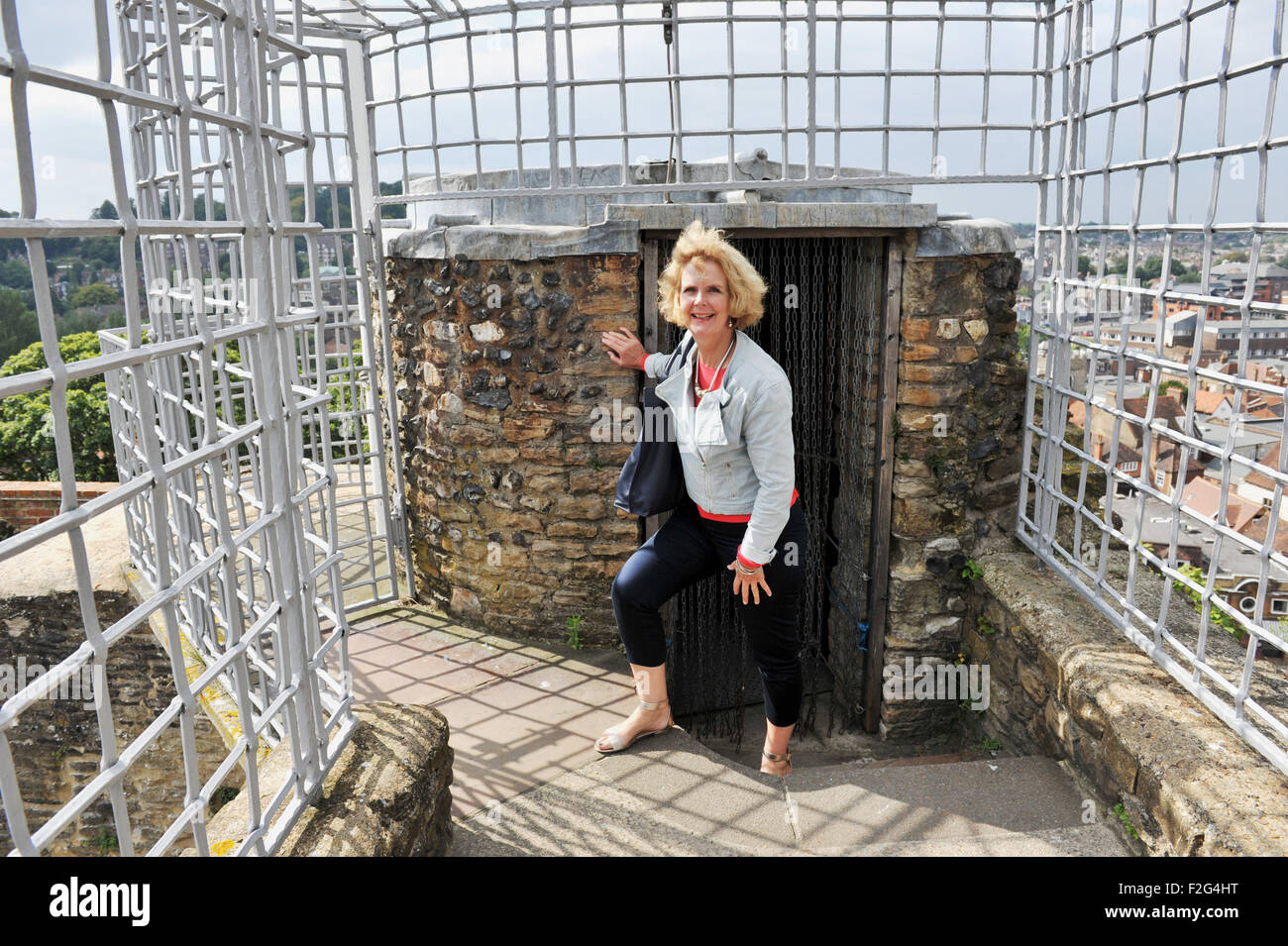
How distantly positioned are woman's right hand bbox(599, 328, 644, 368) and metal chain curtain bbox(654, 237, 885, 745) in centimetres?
37

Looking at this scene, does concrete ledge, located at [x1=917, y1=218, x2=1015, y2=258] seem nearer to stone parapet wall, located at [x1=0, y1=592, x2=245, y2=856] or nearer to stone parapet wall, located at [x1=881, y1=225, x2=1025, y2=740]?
stone parapet wall, located at [x1=881, y1=225, x2=1025, y2=740]

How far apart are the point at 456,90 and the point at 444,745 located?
3.23 m

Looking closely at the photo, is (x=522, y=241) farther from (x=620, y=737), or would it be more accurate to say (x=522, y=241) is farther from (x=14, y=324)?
(x=14, y=324)

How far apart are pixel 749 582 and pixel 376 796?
1.39 m

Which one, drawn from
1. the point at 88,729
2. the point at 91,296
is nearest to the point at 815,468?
the point at 88,729

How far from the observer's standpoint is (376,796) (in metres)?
2.59

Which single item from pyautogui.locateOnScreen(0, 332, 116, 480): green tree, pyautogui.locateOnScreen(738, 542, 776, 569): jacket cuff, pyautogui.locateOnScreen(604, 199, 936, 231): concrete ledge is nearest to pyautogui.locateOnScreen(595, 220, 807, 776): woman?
pyautogui.locateOnScreen(738, 542, 776, 569): jacket cuff

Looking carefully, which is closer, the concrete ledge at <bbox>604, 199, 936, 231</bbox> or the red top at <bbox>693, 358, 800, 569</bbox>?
the red top at <bbox>693, 358, 800, 569</bbox>

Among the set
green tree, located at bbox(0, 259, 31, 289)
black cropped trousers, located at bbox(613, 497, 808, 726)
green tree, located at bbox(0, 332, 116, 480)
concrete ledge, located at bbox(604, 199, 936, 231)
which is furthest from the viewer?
green tree, located at bbox(0, 332, 116, 480)

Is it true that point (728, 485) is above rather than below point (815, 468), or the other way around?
above

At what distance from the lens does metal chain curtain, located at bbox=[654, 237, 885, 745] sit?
185 inches

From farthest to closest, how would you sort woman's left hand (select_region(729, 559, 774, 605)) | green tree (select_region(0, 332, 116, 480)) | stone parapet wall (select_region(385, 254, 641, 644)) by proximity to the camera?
green tree (select_region(0, 332, 116, 480)) → stone parapet wall (select_region(385, 254, 641, 644)) → woman's left hand (select_region(729, 559, 774, 605))

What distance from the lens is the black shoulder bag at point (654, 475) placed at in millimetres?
3477

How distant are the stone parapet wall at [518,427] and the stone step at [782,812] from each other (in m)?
1.34
